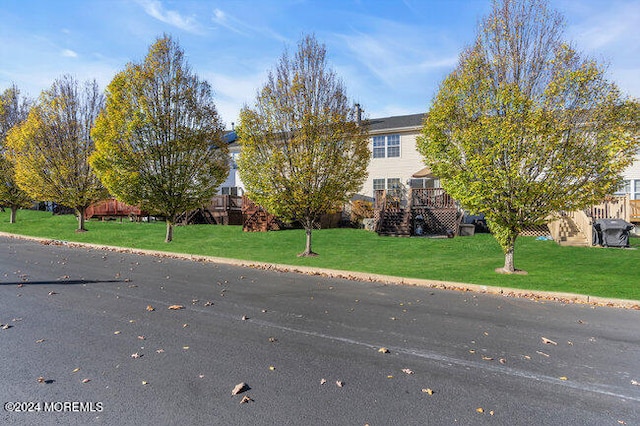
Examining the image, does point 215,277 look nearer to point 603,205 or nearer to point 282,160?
point 282,160

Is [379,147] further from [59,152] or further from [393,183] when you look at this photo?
[59,152]

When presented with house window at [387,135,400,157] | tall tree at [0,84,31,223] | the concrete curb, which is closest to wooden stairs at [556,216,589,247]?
the concrete curb

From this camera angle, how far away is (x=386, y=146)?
28656mm

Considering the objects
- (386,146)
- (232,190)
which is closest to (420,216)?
(386,146)

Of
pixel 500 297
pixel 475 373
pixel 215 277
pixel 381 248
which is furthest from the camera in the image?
pixel 381 248

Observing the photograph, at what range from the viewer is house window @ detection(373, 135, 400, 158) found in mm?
28312

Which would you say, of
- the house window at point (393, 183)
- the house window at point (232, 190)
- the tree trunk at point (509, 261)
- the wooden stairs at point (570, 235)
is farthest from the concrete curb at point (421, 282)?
the house window at point (232, 190)

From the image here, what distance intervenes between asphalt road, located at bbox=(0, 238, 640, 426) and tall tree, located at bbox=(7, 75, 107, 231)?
1852cm

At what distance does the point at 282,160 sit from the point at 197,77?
8206mm

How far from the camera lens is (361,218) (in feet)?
89.4

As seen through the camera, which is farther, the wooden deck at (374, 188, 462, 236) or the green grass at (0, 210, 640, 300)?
the wooden deck at (374, 188, 462, 236)

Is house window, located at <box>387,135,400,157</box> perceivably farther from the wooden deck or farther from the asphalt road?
the asphalt road

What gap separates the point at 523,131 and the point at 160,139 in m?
16.0

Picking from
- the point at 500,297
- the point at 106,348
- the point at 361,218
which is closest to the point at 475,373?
the point at 106,348
